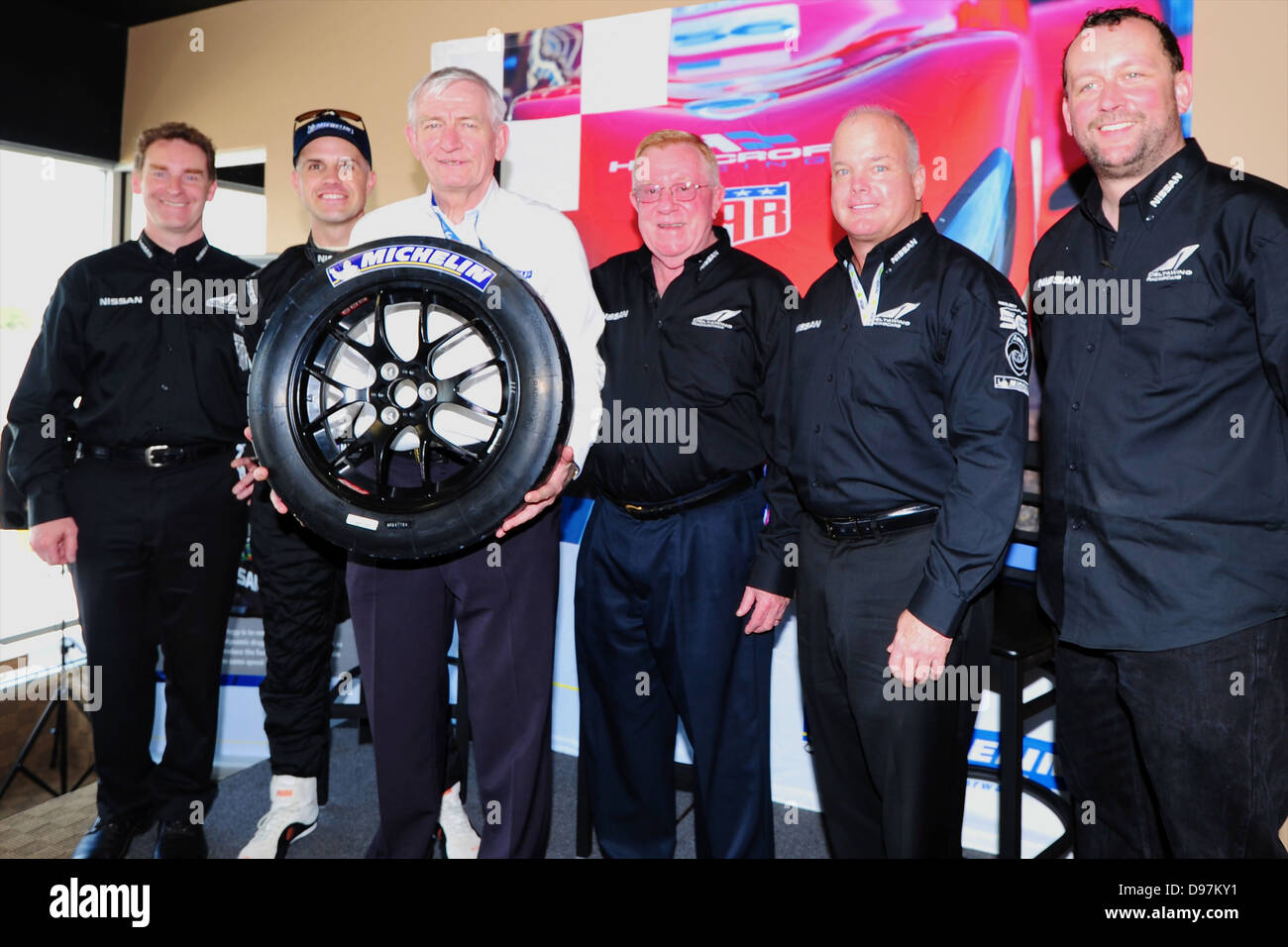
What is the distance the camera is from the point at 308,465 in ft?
5.90

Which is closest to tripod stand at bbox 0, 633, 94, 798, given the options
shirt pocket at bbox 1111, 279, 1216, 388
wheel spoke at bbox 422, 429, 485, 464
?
wheel spoke at bbox 422, 429, 485, 464

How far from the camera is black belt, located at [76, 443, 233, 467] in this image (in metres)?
2.62

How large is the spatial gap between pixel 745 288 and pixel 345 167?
1237 mm

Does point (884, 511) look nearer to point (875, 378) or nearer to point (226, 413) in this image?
point (875, 378)

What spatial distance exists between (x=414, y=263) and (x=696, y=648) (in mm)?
1082

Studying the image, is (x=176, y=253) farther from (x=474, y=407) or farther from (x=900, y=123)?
(x=900, y=123)

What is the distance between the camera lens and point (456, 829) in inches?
109

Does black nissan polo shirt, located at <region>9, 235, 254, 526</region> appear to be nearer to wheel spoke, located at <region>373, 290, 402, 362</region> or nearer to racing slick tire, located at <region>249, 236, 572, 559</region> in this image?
racing slick tire, located at <region>249, 236, 572, 559</region>

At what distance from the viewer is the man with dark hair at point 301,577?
264cm

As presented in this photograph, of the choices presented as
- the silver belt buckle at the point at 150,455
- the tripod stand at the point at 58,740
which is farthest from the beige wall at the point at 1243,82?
the tripod stand at the point at 58,740

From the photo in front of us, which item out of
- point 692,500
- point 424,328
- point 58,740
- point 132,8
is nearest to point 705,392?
point 692,500

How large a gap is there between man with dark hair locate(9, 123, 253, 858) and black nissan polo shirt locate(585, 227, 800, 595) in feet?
3.94

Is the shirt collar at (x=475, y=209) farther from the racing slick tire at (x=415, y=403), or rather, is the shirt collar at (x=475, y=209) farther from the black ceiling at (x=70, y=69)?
the black ceiling at (x=70, y=69)
